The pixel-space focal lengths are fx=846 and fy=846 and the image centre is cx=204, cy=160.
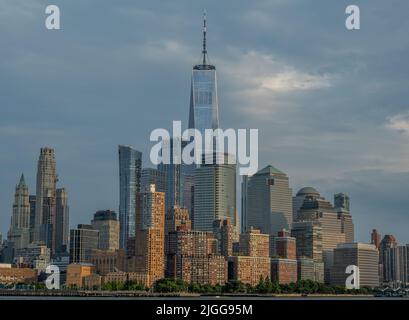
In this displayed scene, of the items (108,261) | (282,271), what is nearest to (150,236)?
(108,261)

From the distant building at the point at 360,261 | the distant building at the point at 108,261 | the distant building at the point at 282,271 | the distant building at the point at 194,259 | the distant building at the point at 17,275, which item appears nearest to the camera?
the distant building at the point at 194,259

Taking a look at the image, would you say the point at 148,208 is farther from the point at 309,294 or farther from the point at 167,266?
the point at 309,294

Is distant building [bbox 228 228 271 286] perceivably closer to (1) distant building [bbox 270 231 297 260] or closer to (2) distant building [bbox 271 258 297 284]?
(2) distant building [bbox 271 258 297 284]

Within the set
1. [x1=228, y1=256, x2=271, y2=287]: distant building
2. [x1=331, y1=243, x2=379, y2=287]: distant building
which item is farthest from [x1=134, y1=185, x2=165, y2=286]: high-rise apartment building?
[x1=331, y1=243, x2=379, y2=287]: distant building

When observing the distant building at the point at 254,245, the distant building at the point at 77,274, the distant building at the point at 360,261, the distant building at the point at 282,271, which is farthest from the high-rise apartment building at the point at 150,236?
the distant building at the point at 360,261

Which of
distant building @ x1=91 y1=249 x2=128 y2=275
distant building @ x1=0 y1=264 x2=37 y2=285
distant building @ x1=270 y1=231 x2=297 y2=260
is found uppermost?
distant building @ x1=270 y1=231 x2=297 y2=260

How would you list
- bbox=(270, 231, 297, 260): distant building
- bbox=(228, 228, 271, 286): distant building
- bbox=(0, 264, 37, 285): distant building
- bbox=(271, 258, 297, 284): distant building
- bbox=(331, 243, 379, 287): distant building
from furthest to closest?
bbox=(270, 231, 297, 260): distant building, bbox=(331, 243, 379, 287): distant building, bbox=(271, 258, 297, 284): distant building, bbox=(0, 264, 37, 285): distant building, bbox=(228, 228, 271, 286): distant building

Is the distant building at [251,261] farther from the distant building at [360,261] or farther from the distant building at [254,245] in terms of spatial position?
the distant building at [360,261]

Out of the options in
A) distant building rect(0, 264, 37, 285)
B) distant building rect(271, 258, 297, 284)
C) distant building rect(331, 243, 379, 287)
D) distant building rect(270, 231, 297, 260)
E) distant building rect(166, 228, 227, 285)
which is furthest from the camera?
distant building rect(270, 231, 297, 260)

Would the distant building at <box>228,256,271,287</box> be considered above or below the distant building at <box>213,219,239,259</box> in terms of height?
A: below
